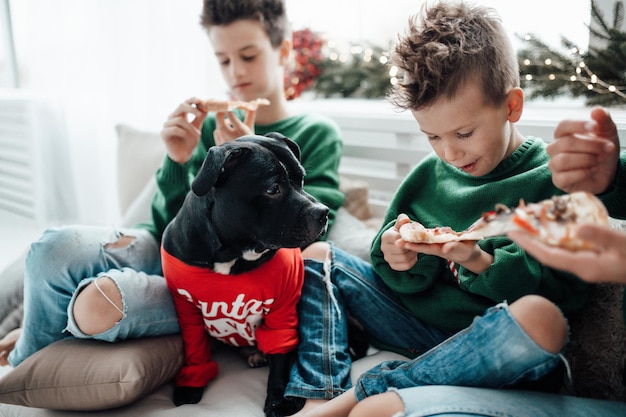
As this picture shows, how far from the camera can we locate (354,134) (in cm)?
235

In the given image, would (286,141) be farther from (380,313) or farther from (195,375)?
(195,375)

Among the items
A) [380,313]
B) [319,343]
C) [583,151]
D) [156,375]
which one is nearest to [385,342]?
[380,313]

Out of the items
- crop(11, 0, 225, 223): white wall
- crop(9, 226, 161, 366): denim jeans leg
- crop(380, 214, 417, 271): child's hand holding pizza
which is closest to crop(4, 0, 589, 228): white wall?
crop(11, 0, 225, 223): white wall

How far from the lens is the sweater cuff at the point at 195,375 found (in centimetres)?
132

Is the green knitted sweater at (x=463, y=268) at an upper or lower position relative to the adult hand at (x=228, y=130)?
lower

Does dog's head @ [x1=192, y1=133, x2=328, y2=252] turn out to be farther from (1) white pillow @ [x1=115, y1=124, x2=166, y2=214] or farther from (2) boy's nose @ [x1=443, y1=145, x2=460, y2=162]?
(1) white pillow @ [x1=115, y1=124, x2=166, y2=214]

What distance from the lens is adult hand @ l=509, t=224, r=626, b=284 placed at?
2.41 feet

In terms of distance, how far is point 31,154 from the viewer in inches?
98.8

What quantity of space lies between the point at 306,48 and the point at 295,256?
1449 mm

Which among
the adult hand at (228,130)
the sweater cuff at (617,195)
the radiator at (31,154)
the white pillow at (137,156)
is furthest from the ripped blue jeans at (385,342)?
the radiator at (31,154)

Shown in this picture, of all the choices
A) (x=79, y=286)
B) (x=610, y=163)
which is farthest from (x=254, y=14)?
(x=610, y=163)

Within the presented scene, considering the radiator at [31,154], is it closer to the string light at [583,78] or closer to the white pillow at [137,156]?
the white pillow at [137,156]

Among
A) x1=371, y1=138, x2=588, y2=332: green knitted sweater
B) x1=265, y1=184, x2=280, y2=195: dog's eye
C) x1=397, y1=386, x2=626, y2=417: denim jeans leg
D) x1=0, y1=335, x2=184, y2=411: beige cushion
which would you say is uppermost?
x1=265, y1=184, x2=280, y2=195: dog's eye

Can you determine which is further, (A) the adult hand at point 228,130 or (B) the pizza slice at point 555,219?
(A) the adult hand at point 228,130
